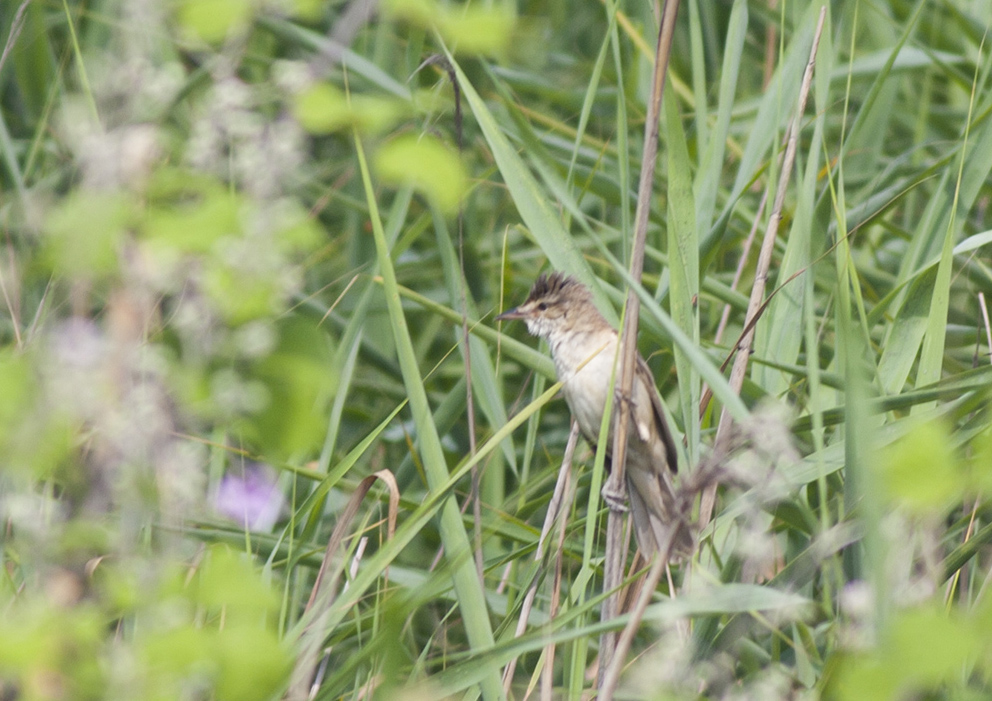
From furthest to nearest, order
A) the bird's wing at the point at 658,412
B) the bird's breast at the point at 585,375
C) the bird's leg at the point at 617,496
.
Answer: the bird's wing at the point at 658,412 → the bird's breast at the point at 585,375 → the bird's leg at the point at 617,496

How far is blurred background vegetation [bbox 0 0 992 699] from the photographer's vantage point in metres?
1.16

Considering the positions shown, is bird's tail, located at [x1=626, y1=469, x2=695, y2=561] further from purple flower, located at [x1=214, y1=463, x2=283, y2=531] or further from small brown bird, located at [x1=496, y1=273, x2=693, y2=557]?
purple flower, located at [x1=214, y1=463, x2=283, y2=531]

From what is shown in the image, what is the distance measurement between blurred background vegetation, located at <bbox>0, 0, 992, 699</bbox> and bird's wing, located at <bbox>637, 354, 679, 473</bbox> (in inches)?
5.4

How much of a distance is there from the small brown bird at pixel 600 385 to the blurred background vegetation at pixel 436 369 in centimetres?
13

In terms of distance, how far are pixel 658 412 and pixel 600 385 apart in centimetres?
19

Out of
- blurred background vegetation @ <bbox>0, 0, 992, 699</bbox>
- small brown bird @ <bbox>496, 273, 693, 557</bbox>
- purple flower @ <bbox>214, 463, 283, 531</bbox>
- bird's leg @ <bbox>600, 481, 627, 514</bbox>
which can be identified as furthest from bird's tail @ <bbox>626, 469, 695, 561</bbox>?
purple flower @ <bbox>214, 463, 283, 531</bbox>

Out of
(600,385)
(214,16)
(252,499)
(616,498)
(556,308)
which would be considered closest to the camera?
(214,16)

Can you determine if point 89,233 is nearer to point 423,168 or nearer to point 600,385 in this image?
point 423,168

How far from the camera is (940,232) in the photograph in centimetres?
A: 260

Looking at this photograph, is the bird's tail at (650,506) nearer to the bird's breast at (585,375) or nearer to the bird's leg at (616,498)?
the bird's breast at (585,375)

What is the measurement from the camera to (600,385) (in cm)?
270

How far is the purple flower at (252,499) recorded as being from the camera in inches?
90.0

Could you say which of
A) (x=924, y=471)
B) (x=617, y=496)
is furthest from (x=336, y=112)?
(x=617, y=496)

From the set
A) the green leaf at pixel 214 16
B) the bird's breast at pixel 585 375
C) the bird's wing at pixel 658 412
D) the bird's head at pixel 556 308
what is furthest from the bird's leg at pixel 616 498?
the green leaf at pixel 214 16
